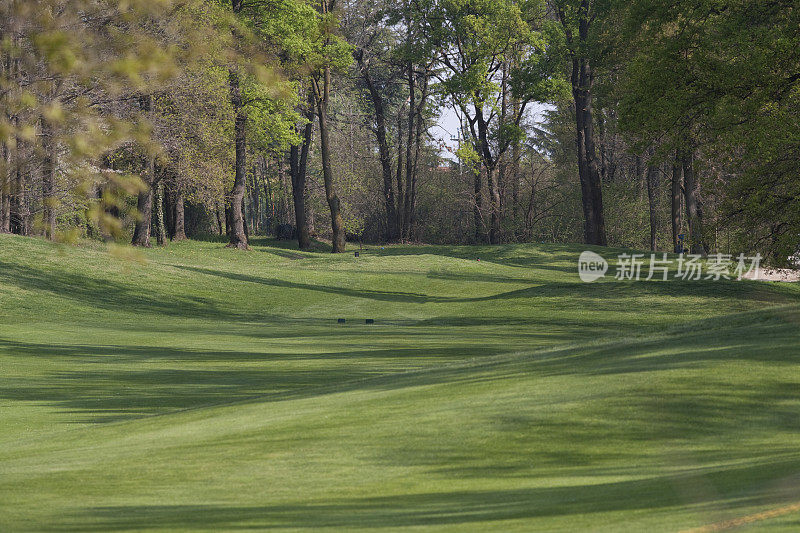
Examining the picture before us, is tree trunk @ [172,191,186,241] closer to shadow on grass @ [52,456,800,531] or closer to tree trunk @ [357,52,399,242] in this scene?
tree trunk @ [357,52,399,242]

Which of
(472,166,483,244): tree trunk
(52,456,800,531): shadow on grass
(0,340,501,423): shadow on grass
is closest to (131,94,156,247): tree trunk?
(0,340,501,423): shadow on grass

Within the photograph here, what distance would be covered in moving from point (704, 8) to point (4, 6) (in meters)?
23.0

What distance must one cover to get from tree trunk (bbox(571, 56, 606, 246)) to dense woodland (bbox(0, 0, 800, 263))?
0.13 m

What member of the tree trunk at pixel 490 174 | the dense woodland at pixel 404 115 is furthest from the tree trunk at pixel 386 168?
the tree trunk at pixel 490 174

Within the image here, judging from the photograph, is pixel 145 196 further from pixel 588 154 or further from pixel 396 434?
pixel 396 434

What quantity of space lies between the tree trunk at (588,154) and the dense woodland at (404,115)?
0.42ft

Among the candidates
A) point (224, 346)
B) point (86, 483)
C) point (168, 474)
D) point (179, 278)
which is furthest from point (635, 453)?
Result: point (179, 278)

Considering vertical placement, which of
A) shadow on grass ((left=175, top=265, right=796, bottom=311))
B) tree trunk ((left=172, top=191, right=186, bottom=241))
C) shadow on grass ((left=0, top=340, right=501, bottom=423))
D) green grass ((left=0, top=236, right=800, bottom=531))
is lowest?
shadow on grass ((left=0, top=340, right=501, bottom=423))

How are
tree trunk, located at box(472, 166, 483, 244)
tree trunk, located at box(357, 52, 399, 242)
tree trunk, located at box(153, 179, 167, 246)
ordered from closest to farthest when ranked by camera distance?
tree trunk, located at box(153, 179, 167, 246)
tree trunk, located at box(472, 166, 483, 244)
tree trunk, located at box(357, 52, 399, 242)

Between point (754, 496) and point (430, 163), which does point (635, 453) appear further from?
point (430, 163)

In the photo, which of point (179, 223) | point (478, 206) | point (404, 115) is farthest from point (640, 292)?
point (404, 115)

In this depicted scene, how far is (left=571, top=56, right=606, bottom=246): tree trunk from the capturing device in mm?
48000

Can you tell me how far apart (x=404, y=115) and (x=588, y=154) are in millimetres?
35345

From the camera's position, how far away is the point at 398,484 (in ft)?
20.4
